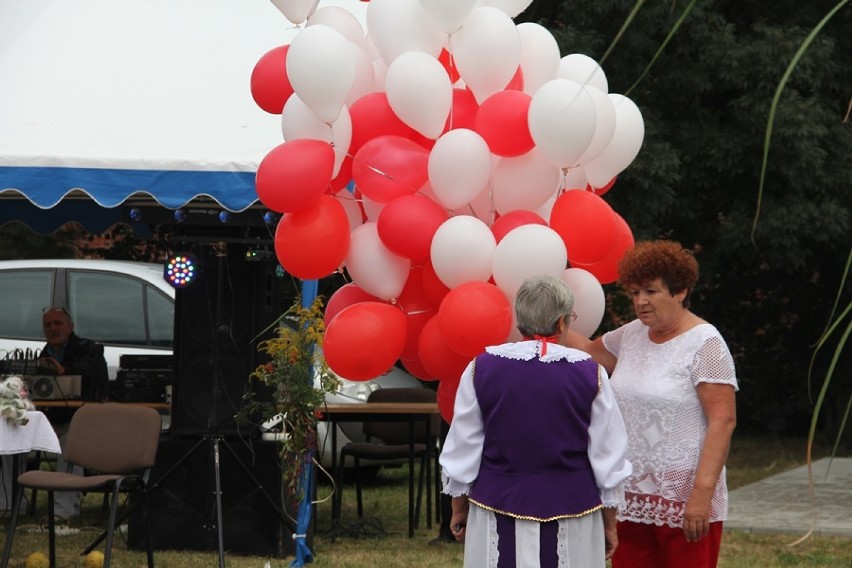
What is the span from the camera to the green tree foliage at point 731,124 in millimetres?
10953

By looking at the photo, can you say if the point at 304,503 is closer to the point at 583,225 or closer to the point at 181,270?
the point at 181,270

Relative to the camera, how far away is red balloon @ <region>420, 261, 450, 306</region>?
13.8ft

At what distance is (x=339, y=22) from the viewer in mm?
4520

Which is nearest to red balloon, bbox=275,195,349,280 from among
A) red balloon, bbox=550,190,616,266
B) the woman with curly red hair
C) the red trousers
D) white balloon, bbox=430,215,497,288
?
white balloon, bbox=430,215,497,288

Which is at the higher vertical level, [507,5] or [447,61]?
[507,5]

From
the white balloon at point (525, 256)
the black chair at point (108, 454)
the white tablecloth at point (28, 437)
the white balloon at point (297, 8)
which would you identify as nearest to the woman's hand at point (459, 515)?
the white balloon at point (525, 256)

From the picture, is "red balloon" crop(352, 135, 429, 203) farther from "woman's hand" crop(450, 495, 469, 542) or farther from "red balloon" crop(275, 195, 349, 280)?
"woman's hand" crop(450, 495, 469, 542)

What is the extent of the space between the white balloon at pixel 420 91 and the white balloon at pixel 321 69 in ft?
0.50

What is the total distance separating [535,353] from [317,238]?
0.91m

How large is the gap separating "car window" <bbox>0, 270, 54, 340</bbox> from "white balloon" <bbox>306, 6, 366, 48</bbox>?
6.89 meters

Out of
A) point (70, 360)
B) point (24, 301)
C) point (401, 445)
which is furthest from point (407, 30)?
point (24, 301)

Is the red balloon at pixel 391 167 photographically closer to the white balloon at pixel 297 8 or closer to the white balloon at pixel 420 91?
the white balloon at pixel 420 91

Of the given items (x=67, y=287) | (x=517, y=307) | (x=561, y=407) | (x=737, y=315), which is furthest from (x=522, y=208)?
(x=737, y=315)

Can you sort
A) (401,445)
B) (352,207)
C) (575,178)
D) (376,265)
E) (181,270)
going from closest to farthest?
(376,265) < (575,178) < (352,207) < (181,270) < (401,445)
